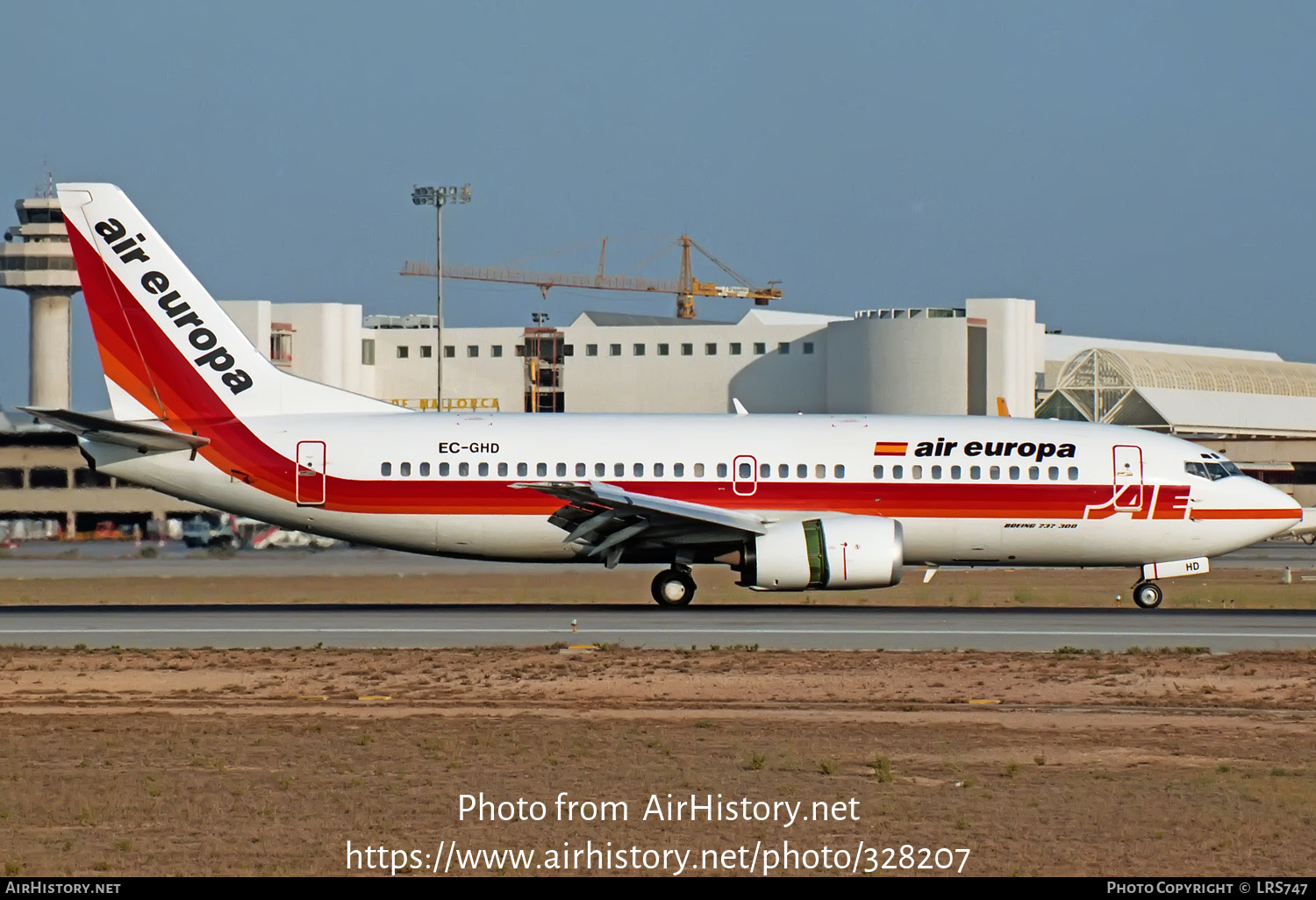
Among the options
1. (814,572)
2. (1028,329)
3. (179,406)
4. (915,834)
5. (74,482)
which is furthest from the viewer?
(1028,329)

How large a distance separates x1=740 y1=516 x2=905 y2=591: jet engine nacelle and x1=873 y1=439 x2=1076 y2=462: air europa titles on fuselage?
270 cm

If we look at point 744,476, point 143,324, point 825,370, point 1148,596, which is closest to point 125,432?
point 143,324

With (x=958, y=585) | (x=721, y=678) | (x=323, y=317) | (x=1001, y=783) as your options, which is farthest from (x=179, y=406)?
(x=323, y=317)

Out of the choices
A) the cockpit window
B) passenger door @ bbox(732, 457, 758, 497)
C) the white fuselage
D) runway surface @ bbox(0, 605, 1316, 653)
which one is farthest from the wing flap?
the cockpit window

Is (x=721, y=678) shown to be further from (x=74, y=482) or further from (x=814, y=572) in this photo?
(x=74, y=482)

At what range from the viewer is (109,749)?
16422 millimetres

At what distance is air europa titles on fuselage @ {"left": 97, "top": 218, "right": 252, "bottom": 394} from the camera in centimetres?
3266

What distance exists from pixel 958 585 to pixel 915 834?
2948 centimetres

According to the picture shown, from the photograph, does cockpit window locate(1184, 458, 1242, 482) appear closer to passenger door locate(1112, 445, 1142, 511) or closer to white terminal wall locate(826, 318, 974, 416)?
passenger door locate(1112, 445, 1142, 511)

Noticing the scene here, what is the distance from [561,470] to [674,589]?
3.23m

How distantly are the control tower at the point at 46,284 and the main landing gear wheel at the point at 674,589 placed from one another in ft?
292

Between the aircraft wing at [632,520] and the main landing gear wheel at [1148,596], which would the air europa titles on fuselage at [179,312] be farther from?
the main landing gear wheel at [1148,596]

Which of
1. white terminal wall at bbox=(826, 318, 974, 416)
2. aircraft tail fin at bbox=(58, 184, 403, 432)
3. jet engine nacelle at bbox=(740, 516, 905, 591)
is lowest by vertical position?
jet engine nacelle at bbox=(740, 516, 905, 591)

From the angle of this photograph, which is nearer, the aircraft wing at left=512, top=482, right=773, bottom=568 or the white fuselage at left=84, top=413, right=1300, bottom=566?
the aircraft wing at left=512, top=482, right=773, bottom=568
